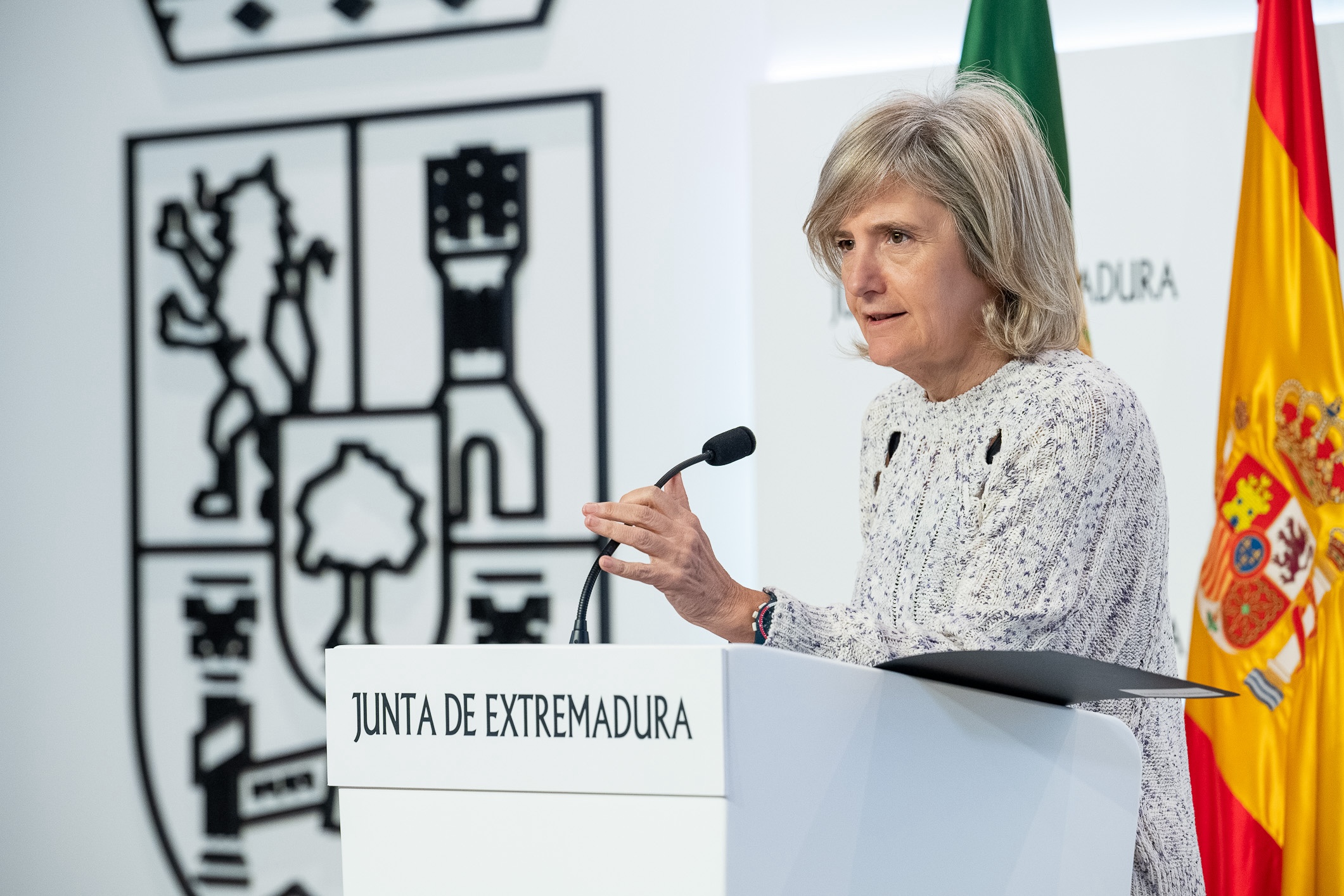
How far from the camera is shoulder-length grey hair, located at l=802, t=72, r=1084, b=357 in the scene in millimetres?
1246

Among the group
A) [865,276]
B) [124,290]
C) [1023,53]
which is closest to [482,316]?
[124,290]

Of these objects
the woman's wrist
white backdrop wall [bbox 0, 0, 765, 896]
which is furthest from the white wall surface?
the woman's wrist

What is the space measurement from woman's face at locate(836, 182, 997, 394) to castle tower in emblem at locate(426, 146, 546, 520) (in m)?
1.42

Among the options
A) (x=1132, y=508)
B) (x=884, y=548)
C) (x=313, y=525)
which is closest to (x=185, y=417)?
(x=313, y=525)

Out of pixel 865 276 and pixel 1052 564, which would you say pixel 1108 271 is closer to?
pixel 865 276

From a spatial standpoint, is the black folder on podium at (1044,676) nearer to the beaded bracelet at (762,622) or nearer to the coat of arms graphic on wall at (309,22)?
the beaded bracelet at (762,622)

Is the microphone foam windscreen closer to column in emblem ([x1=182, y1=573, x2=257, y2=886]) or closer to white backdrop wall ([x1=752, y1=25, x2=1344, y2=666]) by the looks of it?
white backdrop wall ([x1=752, y1=25, x2=1344, y2=666])

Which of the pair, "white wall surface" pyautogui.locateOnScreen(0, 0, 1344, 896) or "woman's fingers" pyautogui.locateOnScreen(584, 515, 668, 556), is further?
"white wall surface" pyautogui.locateOnScreen(0, 0, 1344, 896)

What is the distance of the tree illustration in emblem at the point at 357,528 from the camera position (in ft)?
8.84

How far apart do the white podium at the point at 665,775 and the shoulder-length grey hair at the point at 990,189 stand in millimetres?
538

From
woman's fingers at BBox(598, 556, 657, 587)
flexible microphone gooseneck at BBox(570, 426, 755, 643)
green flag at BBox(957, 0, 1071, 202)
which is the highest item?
green flag at BBox(957, 0, 1071, 202)

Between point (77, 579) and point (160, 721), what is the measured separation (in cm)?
41

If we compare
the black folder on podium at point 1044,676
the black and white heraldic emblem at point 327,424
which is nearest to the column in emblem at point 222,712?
the black and white heraldic emblem at point 327,424

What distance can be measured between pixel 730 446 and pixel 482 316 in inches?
62.7
